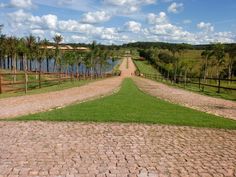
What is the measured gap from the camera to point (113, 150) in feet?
22.2

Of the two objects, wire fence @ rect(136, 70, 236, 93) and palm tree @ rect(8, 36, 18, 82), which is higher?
palm tree @ rect(8, 36, 18, 82)

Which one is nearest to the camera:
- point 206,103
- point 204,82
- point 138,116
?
point 138,116

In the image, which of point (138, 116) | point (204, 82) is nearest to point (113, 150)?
point (138, 116)

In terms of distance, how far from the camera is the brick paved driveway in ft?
18.2

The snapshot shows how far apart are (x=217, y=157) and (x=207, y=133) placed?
7.61ft

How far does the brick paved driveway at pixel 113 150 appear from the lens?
555 cm

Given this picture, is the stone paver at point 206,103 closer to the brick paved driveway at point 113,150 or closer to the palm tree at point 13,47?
the brick paved driveway at point 113,150

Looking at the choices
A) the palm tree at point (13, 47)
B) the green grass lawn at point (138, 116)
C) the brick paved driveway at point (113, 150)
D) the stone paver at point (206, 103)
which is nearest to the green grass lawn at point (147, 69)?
the palm tree at point (13, 47)

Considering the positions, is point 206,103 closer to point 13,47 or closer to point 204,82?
point 204,82

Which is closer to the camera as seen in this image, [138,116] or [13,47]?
[138,116]

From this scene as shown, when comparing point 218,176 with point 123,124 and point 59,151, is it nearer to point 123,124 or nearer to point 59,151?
point 59,151

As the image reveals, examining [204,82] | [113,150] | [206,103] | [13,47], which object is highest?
[13,47]

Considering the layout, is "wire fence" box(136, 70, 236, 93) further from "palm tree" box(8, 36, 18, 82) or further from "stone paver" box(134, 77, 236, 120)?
"palm tree" box(8, 36, 18, 82)

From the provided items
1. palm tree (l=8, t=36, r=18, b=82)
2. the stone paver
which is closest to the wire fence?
the stone paver
